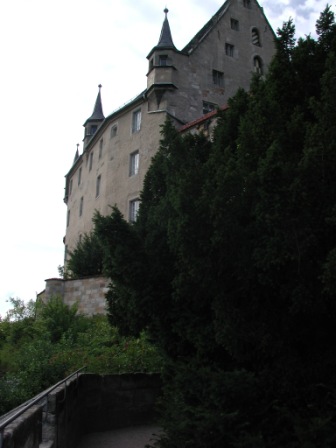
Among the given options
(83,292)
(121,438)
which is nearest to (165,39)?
(83,292)

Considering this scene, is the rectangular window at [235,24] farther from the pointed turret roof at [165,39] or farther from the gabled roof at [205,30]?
the pointed turret roof at [165,39]

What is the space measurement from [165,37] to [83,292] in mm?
15275

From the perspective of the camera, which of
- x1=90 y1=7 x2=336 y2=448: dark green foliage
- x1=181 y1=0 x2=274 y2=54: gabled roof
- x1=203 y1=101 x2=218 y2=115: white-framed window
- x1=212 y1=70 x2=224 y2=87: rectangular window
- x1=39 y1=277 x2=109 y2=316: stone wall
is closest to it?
x1=90 y1=7 x2=336 y2=448: dark green foliage

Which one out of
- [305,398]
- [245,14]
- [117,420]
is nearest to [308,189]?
[305,398]

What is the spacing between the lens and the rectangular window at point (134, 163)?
24.6 metres

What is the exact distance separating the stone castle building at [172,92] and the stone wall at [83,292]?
5849mm

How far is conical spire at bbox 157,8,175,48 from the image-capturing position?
2464cm

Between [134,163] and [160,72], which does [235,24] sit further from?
[134,163]

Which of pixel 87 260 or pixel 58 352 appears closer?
pixel 58 352

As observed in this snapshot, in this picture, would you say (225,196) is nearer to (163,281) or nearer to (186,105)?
(163,281)

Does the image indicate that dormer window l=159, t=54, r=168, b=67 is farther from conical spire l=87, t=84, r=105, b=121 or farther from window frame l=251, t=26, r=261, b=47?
conical spire l=87, t=84, r=105, b=121

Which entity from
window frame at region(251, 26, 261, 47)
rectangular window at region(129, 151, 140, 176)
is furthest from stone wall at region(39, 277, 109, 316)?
window frame at region(251, 26, 261, 47)

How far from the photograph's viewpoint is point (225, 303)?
5113 mm

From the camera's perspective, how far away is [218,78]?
85.6 ft
